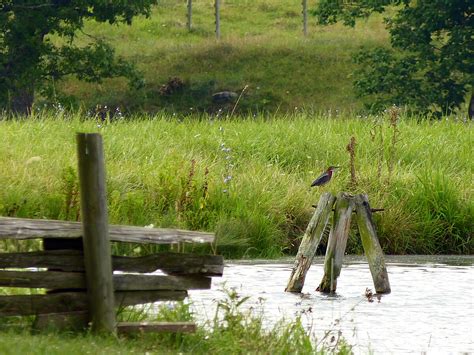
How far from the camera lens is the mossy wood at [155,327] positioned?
7.98 meters

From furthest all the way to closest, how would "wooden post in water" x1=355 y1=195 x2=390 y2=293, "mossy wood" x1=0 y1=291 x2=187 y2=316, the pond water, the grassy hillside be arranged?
the grassy hillside
"wooden post in water" x1=355 y1=195 x2=390 y2=293
the pond water
"mossy wood" x1=0 y1=291 x2=187 y2=316

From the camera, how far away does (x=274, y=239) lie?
15.2m

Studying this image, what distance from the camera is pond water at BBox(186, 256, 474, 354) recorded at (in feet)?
31.8

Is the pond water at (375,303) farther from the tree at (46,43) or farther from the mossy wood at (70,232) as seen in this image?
the tree at (46,43)

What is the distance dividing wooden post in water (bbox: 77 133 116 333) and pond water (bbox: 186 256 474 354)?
1.22 meters

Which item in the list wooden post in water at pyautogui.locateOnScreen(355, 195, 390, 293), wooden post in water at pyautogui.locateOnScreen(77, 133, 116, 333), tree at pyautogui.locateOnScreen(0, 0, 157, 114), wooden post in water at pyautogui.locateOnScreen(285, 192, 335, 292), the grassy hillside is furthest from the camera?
the grassy hillside

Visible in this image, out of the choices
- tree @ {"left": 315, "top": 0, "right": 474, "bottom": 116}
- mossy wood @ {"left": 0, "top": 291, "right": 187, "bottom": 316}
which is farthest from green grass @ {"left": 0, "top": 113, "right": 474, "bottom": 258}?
tree @ {"left": 315, "top": 0, "right": 474, "bottom": 116}

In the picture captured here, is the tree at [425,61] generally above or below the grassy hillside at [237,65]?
above

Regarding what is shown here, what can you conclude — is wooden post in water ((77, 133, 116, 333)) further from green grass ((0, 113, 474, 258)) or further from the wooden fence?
green grass ((0, 113, 474, 258))

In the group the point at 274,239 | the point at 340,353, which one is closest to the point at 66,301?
the point at 340,353

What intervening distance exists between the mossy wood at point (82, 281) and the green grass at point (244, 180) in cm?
510

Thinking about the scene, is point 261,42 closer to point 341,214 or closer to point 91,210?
point 341,214

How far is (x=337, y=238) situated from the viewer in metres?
11.8

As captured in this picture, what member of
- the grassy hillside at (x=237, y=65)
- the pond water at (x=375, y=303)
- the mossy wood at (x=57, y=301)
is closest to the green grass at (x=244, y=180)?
the pond water at (x=375, y=303)
